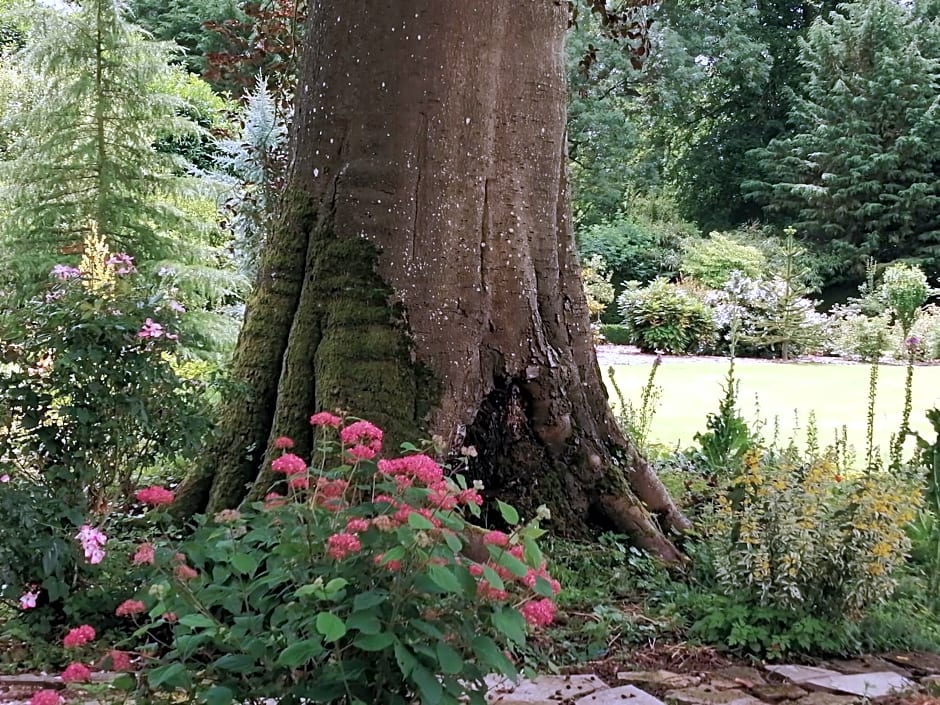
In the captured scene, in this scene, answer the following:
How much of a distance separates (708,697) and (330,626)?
1400 mm

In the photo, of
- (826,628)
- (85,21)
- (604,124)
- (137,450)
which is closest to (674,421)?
(826,628)

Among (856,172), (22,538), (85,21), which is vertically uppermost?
(856,172)

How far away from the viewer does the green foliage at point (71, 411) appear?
2387 millimetres

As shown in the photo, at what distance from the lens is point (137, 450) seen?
2754 millimetres

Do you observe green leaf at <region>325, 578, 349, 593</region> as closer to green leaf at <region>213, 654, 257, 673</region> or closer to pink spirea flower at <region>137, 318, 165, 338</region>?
green leaf at <region>213, 654, 257, 673</region>

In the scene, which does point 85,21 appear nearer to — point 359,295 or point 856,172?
point 359,295

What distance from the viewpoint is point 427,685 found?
4.61ft

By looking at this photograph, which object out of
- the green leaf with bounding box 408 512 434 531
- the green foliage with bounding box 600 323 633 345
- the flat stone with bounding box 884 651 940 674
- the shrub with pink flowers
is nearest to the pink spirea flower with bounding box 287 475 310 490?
the shrub with pink flowers

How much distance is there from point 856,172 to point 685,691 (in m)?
24.1

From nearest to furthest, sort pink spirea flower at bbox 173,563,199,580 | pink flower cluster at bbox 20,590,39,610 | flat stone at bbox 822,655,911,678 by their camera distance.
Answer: pink spirea flower at bbox 173,563,199,580
pink flower cluster at bbox 20,590,39,610
flat stone at bbox 822,655,911,678

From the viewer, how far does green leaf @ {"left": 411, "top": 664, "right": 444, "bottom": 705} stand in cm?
140

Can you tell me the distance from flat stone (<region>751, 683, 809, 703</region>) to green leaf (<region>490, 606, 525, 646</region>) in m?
1.18

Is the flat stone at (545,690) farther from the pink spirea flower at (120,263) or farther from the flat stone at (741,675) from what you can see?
the pink spirea flower at (120,263)

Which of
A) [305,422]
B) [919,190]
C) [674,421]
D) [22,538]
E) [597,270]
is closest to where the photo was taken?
[22,538]
